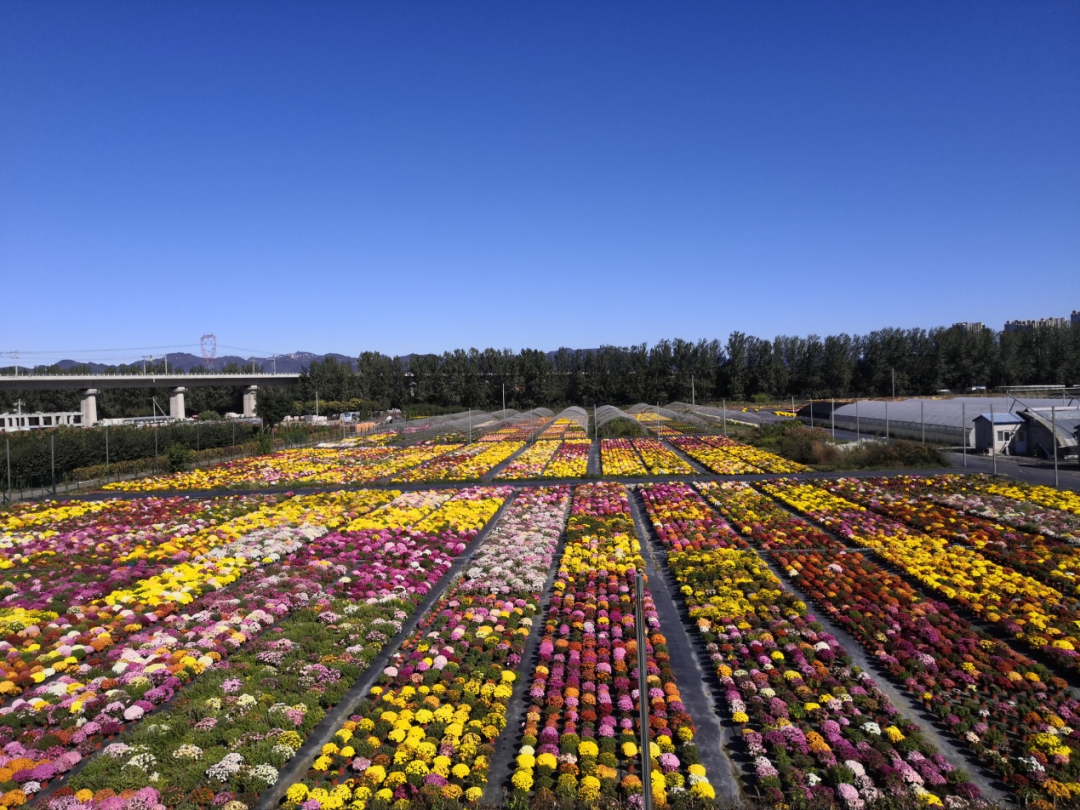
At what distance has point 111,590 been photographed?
16.2m

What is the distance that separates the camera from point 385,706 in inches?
410

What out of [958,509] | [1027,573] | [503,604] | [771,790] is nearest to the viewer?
[771,790]

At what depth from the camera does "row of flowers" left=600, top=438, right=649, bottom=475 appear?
35250 millimetres

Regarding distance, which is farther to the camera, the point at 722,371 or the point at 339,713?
the point at 722,371

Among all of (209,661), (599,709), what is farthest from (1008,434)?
(209,661)

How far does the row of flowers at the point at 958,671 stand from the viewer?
347 inches

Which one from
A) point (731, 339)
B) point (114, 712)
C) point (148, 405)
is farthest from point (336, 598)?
point (148, 405)

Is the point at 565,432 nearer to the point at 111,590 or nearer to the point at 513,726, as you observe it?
the point at 111,590

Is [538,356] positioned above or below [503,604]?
above

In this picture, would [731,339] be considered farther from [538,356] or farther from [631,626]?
[631,626]

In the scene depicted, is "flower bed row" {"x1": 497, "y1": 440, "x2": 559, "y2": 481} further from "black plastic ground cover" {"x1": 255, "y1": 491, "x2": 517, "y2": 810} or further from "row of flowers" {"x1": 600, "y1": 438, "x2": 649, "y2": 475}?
"black plastic ground cover" {"x1": 255, "y1": 491, "x2": 517, "y2": 810}

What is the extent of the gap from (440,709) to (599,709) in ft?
8.28

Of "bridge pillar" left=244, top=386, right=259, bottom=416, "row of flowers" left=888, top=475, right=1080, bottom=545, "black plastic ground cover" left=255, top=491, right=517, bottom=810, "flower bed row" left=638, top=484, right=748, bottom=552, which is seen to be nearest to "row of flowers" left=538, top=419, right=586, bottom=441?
"flower bed row" left=638, top=484, right=748, bottom=552

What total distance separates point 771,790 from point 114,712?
9927 mm
